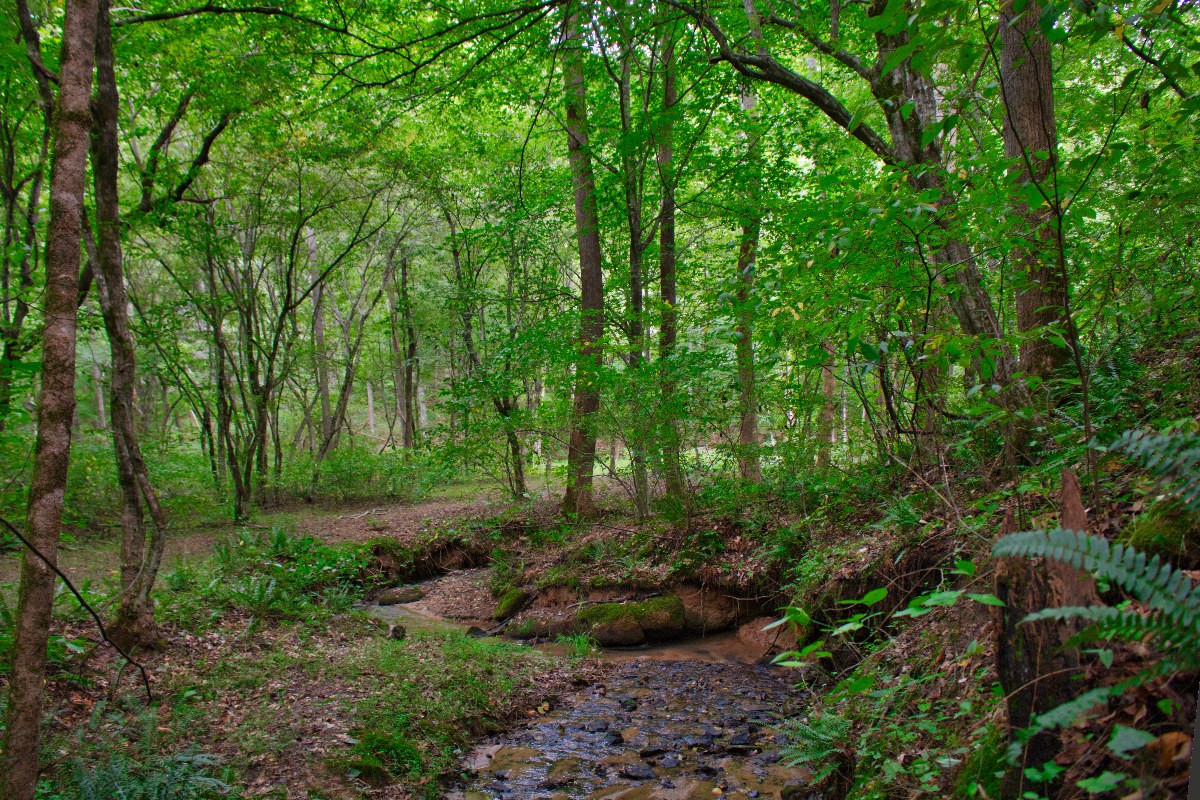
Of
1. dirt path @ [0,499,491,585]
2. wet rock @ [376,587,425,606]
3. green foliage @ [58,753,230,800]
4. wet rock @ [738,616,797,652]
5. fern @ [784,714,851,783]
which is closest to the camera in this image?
green foliage @ [58,753,230,800]

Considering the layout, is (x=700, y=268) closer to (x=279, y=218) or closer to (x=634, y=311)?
(x=634, y=311)

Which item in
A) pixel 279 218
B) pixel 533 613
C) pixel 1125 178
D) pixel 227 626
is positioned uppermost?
pixel 279 218

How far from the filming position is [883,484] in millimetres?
6598

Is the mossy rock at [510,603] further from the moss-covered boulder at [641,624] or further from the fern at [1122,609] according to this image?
the fern at [1122,609]

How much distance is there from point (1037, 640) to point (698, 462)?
6635mm

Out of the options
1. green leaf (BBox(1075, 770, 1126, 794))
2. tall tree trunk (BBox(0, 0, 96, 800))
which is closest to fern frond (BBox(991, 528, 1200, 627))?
green leaf (BBox(1075, 770, 1126, 794))

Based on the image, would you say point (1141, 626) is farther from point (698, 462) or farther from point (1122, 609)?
point (698, 462)

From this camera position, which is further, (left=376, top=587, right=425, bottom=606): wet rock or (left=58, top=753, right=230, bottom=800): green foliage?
(left=376, top=587, right=425, bottom=606): wet rock

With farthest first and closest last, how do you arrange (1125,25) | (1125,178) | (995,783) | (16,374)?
(1125,178) → (16,374) → (1125,25) → (995,783)

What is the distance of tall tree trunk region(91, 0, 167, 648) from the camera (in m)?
4.98

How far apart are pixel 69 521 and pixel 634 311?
368 inches

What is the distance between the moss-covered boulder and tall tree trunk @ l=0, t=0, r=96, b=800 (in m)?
5.75

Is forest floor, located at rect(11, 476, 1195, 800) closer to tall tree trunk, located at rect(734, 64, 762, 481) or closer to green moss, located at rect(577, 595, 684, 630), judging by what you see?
green moss, located at rect(577, 595, 684, 630)

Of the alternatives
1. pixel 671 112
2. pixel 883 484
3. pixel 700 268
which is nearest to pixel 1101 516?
pixel 883 484
